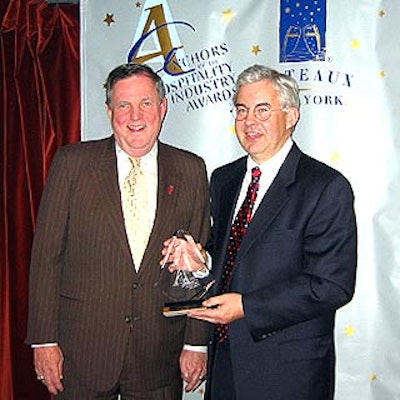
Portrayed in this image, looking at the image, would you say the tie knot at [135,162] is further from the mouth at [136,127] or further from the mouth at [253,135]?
the mouth at [253,135]

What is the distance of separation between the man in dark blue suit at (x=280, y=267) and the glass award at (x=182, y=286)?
0.12ft

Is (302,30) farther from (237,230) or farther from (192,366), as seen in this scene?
(192,366)

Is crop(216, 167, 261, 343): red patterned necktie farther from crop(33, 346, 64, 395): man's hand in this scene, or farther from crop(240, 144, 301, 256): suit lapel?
crop(33, 346, 64, 395): man's hand

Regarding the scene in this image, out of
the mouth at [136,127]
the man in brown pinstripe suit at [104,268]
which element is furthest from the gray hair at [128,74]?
the mouth at [136,127]

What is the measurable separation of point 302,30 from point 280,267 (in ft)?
3.34

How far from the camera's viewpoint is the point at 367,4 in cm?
234

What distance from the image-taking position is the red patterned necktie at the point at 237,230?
1.88m

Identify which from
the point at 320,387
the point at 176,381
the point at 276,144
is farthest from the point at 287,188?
the point at 176,381

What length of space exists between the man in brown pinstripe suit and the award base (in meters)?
0.14

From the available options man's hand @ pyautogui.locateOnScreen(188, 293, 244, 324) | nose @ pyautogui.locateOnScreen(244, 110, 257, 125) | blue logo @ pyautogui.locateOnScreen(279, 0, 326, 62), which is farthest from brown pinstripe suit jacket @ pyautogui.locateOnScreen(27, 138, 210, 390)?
blue logo @ pyautogui.locateOnScreen(279, 0, 326, 62)

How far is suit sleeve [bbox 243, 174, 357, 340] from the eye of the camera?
1767mm

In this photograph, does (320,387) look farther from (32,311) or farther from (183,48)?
(183,48)

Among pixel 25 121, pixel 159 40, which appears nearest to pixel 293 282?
pixel 159 40

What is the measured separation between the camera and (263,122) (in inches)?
73.3
